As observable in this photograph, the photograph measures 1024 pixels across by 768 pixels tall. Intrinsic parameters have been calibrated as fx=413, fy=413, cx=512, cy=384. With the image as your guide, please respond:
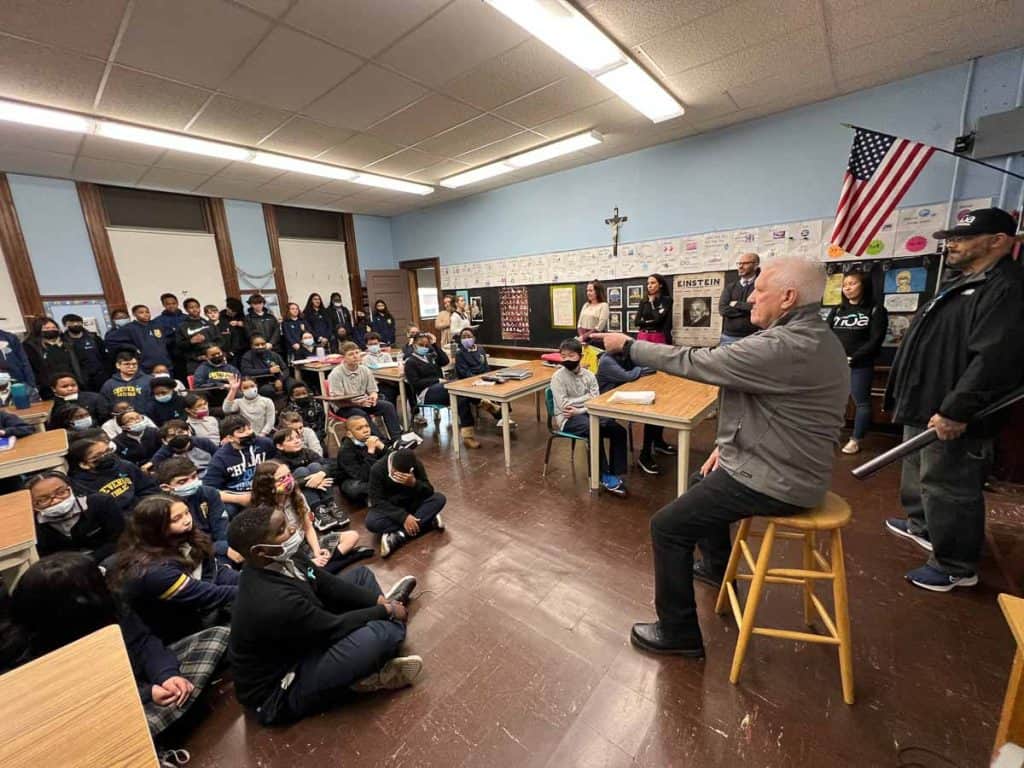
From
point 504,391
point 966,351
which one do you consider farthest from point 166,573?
point 966,351

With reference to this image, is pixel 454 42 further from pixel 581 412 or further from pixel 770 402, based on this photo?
pixel 770 402

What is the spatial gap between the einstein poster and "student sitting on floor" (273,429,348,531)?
4.37 m

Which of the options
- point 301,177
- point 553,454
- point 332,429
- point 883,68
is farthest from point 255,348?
point 883,68

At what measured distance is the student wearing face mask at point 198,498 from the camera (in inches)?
88.7

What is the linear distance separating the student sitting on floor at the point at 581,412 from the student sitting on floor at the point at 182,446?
2638mm

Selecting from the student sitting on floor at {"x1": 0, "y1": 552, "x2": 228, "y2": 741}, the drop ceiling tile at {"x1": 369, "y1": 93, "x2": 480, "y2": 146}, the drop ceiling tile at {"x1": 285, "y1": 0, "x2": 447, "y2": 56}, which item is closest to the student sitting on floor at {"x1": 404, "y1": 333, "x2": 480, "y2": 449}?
the drop ceiling tile at {"x1": 369, "y1": 93, "x2": 480, "y2": 146}

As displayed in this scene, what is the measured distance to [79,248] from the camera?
534cm

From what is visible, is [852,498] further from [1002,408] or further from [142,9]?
[142,9]

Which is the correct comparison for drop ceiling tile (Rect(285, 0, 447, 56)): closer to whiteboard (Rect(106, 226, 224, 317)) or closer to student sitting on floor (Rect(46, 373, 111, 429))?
student sitting on floor (Rect(46, 373, 111, 429))

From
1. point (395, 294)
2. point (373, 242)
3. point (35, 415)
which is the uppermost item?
point (373, 242)

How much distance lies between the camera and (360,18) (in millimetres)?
2496

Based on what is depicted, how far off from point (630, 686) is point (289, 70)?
4289 millimetres

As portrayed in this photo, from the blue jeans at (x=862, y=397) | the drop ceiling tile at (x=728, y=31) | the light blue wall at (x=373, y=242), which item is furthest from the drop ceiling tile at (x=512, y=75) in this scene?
the light blue wall at (x=373, y=242)

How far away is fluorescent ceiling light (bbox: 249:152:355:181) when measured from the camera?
15.5 feet
